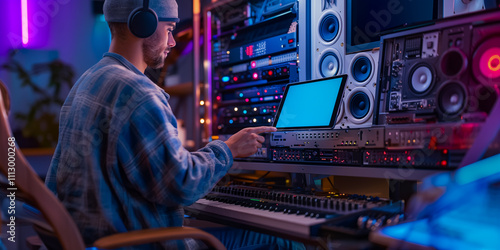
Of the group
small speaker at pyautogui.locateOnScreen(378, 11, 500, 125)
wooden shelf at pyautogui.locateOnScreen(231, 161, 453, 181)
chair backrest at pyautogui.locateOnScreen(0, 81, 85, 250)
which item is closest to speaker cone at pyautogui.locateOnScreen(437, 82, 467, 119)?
small speaker at pyautogui.locateOnScreen(378, 11, 500, 125)

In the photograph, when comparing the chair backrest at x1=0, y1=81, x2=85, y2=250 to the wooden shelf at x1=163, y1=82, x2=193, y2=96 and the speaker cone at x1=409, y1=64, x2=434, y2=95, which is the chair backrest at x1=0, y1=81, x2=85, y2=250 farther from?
the wooden shelf at x1=163, y1=82, x2=193, y2=96

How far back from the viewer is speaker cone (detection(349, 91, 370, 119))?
6.19ft

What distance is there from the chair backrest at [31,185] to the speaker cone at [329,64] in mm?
1505

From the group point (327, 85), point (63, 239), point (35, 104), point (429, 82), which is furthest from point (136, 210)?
point (35, 104)

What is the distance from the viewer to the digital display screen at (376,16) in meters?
1.73

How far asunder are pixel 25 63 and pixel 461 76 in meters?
3.71

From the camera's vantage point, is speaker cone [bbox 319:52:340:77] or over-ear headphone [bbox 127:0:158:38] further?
speaker cone [bbox 319:52:340:77]

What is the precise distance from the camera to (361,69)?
195 centimetres

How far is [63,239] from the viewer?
2.90 feet

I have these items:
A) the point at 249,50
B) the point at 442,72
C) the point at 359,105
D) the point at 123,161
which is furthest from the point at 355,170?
the point at 249,50

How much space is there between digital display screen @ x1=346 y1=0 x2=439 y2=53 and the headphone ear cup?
98 cm

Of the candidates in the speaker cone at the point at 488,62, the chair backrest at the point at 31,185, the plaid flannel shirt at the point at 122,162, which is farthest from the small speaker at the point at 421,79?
the chair backrest at the point at 31,185

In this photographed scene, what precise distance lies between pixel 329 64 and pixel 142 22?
1.10m

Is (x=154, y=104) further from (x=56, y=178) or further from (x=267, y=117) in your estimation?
(x=267, y=117)
